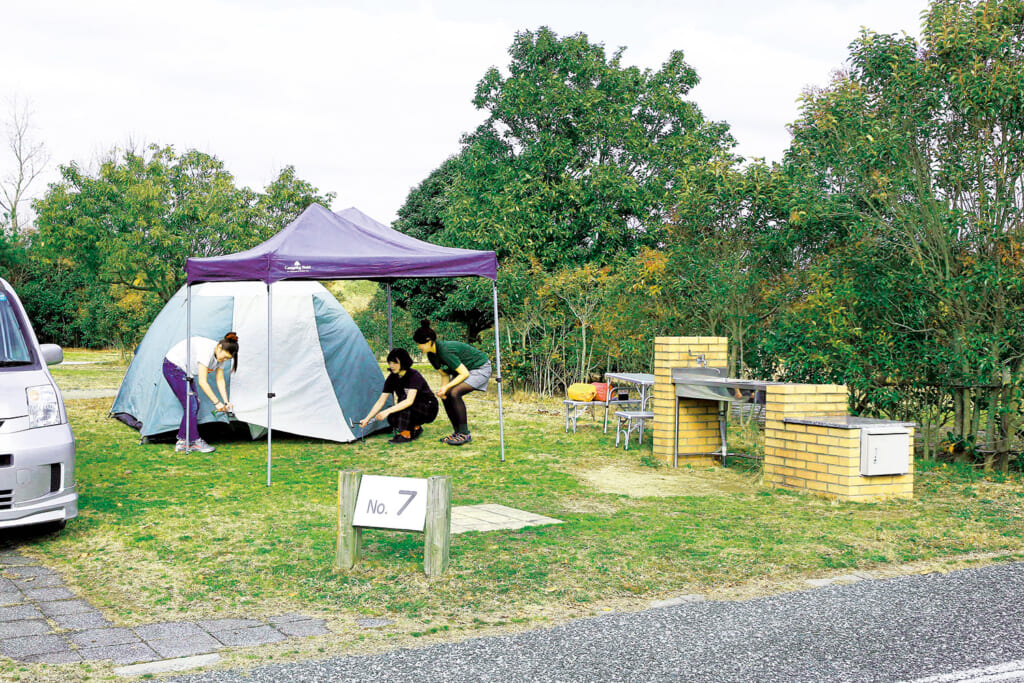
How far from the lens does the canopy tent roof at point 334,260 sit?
8445 mm

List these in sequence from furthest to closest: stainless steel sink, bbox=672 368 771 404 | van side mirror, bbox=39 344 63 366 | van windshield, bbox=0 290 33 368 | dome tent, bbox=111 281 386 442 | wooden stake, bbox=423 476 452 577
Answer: dome tent, bbox=111 281 386 442 < stainless steel sink, bbox=672 368 771 404 < van side mirror, bbox=39 344 63 366 < van windshield, bbox=0 290 33 368 < wooden stake, bbox=423 476 452 577

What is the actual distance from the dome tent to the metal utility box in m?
5.89

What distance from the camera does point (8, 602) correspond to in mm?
4637

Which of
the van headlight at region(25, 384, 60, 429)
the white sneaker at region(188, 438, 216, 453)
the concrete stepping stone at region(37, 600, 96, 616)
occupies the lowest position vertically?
the concrete stepping stone at region(37, 600, 96, 616)

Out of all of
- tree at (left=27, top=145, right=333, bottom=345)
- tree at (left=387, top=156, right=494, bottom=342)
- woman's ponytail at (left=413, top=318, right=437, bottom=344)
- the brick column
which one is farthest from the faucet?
tree at (left=27, top=145, right=333, bottom=345)

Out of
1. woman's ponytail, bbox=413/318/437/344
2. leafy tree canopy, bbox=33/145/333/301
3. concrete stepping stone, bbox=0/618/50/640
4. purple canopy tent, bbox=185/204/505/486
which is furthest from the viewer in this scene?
leafy tree canopy, bbox=33/145/333/301

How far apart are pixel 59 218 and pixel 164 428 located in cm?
1516

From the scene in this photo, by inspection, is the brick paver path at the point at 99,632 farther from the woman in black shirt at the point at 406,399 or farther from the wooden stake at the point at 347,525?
the woman in black shirt at the point at 406,399

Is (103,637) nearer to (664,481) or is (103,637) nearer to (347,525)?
(347,525)

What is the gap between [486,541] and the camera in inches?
231

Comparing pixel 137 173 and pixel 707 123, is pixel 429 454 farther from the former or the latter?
pixel 137 173

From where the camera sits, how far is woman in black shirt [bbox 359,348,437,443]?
1028 centimetres

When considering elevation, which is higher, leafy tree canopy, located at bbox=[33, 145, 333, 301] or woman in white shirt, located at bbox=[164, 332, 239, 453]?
leafy tree canopy, located at bbox=[33, 145, 333, 301]

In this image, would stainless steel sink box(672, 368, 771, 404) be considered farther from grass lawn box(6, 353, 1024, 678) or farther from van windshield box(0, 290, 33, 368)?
van windshield box(0, 290, 33, 368)
